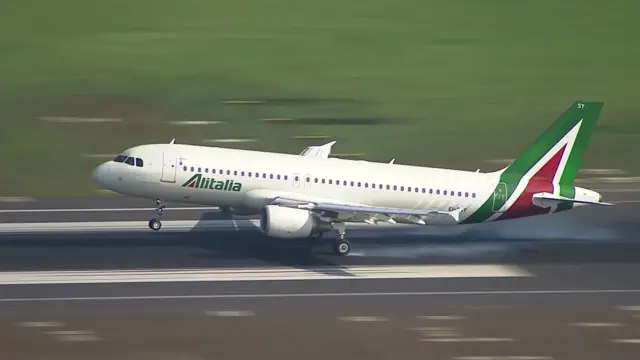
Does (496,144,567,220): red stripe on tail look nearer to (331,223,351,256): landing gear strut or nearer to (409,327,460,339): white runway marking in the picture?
(331,223,351,256): landing gear strut

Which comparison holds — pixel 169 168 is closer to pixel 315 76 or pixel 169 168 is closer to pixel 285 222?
pixel 285 222

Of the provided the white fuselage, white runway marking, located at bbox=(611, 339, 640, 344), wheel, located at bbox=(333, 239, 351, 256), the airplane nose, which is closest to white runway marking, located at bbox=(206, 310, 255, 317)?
the white fuselage

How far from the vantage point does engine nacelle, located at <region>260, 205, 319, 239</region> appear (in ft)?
135

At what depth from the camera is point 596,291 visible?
38938mm

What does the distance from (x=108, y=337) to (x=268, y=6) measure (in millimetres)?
60217

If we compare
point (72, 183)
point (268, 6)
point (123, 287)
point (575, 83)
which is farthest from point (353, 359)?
point (268, 6)

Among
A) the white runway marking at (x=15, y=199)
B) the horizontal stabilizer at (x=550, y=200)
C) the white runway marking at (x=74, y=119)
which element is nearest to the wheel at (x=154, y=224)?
the white runway marking at (x=15, y=199)

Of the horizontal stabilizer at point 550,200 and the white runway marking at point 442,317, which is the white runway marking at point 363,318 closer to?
the white runway marking at point 442,317

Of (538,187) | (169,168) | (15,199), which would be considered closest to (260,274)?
(169,168)

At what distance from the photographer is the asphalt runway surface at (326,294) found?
105 ft

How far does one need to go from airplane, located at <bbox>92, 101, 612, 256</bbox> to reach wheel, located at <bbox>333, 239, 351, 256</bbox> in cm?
4

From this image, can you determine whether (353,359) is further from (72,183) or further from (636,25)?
(636,25)

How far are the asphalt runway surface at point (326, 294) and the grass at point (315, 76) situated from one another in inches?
500

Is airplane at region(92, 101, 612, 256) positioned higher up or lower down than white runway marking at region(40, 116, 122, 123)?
lower down
